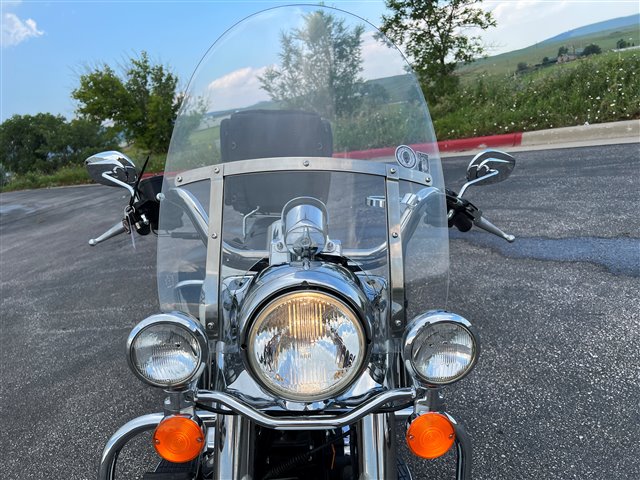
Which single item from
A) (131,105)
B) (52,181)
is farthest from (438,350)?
(52,181)

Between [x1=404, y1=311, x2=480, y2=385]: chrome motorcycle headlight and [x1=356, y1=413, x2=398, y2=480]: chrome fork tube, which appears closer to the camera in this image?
[x1=404, y1=311, x2=480, y2=385]: chrome motorcycle headlight

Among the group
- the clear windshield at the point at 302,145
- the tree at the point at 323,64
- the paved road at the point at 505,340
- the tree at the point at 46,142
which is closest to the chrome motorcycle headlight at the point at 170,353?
the clear windshield at the point at 302,145

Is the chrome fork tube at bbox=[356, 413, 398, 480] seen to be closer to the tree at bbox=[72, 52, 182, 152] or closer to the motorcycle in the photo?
the motorcycle

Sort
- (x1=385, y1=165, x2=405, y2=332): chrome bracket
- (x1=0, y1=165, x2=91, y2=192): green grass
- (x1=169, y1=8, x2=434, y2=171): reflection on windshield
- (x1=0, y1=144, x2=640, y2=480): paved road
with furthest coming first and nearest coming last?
(x1=0, y1=165, x2=91, y2=192): green grass, (x1=0, y1=144, x2=640, y2=480): paved road, (x1=169, y1=8, x2=434, y2=171): reflection on windshield, (x1=385, y1=165, x2=405, y2=332): chrome bracket

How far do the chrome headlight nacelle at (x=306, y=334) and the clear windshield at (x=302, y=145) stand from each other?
0.46m

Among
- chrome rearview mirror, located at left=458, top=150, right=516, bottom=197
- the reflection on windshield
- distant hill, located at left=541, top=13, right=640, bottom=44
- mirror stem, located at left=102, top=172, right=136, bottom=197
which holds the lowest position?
chrome rearview mirror, located at left=458, top=150, right=516, bottom=197

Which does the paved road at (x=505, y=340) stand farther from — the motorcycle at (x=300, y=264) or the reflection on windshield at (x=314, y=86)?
the reflection on windshield at (x=314, y=86)

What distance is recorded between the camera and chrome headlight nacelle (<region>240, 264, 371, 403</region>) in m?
1.13

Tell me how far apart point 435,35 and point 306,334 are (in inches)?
487

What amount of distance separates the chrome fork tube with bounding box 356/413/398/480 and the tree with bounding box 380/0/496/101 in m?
11.6

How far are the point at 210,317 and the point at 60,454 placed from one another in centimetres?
188

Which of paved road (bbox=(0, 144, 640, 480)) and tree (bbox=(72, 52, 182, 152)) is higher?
tree (bbox=(72, 52, 182, 152))

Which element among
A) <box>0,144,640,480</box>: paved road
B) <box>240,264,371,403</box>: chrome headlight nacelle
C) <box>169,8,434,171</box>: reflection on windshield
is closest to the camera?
<box>240,264,371,403</box>: chrome headlight nacelle

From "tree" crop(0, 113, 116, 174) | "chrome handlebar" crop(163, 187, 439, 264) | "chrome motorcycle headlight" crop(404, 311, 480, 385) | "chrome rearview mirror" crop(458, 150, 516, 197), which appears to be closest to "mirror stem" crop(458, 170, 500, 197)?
"chrome rearview mirror" crop(458, 150, 516, 197)
